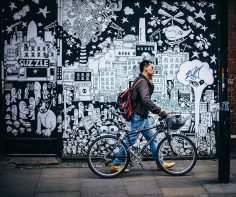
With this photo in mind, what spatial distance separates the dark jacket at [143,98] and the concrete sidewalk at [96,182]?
1152mm

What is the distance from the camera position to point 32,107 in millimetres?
9461

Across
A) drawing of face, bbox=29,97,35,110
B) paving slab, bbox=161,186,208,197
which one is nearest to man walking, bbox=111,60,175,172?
paving slab, bbox=161,186,208,197

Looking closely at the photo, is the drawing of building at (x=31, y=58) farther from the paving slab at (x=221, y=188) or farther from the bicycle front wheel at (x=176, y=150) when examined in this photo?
the paving slab at (x=221, y=188)

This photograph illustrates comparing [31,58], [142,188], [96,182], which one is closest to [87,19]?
[31,58]

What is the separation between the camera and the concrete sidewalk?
7.18m

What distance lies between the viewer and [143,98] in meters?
8.01

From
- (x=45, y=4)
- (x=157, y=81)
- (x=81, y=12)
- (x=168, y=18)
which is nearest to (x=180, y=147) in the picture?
(x=157, y=81)

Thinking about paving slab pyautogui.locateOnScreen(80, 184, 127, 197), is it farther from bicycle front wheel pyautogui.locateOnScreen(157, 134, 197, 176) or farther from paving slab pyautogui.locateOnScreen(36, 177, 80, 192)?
bicycle front wheel pyautogui.locateOnScreen(157, 134, 197, 176)

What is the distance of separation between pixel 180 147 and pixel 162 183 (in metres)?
1.24

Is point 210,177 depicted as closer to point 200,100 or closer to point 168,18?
point 200,100

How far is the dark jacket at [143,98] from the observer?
26.3 feet

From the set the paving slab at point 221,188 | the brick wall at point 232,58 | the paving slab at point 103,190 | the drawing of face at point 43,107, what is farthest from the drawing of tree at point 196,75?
the paving slab at point 103,190

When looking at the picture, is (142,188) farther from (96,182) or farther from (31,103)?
(31,103)

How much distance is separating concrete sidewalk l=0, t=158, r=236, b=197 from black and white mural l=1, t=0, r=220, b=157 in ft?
2.85
